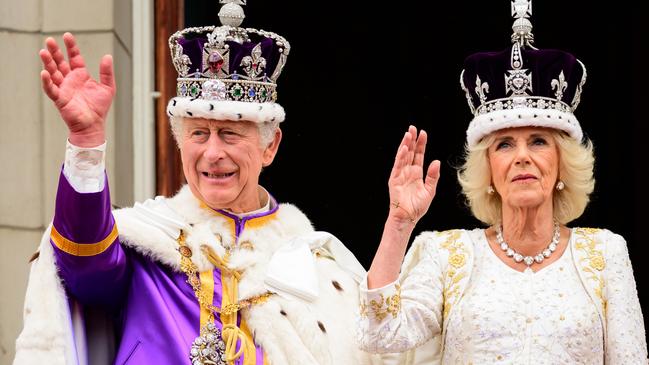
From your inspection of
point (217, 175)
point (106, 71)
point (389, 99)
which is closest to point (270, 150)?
point (217, 175)

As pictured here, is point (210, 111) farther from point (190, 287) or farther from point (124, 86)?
point (124, 86)

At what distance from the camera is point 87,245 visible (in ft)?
13.2

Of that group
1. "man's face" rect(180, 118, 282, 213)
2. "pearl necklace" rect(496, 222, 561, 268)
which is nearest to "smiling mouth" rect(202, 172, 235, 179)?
"man's face" rect(180, 118, 282, 213)

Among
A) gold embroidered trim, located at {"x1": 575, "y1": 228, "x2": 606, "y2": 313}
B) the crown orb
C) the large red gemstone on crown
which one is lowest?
gold embroidered trim, located at {"x1": 575, "y1": 228, "x2": 606, "y2": 313}

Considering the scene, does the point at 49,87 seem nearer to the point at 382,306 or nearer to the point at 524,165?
the point at 382,306

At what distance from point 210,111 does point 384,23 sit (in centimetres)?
288

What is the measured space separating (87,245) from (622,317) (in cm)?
162

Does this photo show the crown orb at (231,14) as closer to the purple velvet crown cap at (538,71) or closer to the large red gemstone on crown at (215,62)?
the large red gemstone on crown at (215,62)

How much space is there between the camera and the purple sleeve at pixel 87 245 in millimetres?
3979

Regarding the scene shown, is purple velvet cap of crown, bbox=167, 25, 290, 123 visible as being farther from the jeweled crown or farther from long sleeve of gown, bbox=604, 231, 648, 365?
long sleeve of gown, bbox=604, 231, 648, 365

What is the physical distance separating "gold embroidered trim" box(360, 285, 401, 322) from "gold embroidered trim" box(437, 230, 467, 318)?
0.27 m

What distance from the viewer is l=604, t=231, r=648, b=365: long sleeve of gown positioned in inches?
162

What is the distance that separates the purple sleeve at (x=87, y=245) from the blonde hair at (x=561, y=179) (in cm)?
115

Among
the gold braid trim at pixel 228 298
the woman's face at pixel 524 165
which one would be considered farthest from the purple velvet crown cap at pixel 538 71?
the gold braid trim at pixel 228 298
